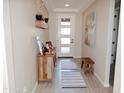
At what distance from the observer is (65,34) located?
21.0 feet

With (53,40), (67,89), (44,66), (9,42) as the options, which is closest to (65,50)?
(53,40)

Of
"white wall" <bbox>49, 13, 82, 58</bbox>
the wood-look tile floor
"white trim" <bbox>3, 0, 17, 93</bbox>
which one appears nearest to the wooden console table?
the wood-look tile floor

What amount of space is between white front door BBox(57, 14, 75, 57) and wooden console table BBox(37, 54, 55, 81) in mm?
3246

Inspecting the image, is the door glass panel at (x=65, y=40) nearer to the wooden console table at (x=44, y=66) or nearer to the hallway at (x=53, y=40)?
the hallway at (x=53, y=40)

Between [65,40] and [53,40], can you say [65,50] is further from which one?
[53,40]

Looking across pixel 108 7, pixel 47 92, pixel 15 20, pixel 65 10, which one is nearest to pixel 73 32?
pixel 65 10

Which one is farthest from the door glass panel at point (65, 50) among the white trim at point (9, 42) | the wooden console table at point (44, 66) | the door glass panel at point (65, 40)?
the white trim at point (9, 42)

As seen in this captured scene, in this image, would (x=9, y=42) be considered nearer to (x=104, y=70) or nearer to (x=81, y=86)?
(x=81, y=86)

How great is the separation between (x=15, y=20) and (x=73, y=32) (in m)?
4.92

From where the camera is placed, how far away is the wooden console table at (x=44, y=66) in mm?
3217

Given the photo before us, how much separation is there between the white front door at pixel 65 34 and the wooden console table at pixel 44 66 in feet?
10.6

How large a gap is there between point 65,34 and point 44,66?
3428mm

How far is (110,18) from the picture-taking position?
114 inches

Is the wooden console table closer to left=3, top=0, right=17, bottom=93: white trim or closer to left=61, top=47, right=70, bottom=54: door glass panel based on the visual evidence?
left=3, top=0, right=17, bottom=93: white trim
